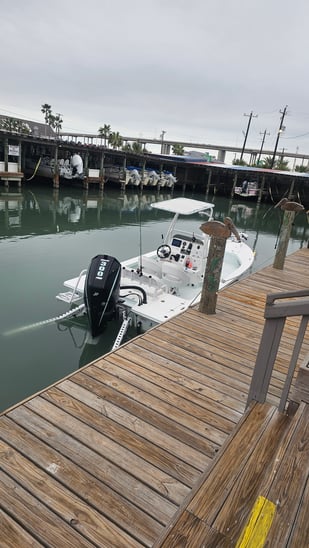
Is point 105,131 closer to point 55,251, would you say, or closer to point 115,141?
point 115,141

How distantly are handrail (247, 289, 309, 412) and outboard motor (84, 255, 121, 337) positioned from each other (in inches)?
102

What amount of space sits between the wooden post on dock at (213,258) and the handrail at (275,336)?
1.96 meters

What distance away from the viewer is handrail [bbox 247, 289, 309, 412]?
5.90 ft

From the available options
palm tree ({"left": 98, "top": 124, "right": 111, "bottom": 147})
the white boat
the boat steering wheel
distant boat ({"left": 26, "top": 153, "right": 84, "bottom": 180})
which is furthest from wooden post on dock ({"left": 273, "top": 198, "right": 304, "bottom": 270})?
palm tree ({"left": 98, "top": 124, "right": 111, "bottom": 147})

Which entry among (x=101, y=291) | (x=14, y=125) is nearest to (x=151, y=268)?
(x=101, y=291)

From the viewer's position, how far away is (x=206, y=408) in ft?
8.49

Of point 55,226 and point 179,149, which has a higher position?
point 179,149

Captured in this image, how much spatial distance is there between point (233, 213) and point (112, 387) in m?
20.0

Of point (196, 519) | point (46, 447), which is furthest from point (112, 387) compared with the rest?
point (196, 519)

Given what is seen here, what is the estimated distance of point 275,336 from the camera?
6.70ft

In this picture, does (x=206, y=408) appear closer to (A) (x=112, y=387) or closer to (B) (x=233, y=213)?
(A) (x=112, y=387)

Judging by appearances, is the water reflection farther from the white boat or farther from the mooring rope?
the white boat

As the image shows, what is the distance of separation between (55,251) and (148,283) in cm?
467

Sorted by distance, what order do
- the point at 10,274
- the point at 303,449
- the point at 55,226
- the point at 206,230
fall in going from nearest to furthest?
the point at 303,449, the point at 206,230, the point at 10,274, the point at 55,226
